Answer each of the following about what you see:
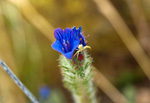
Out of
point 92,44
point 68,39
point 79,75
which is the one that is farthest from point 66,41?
point 92,44

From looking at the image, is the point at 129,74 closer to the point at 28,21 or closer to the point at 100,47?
the point at 100,47

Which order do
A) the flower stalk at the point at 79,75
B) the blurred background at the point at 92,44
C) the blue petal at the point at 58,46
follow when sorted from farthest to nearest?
the blurred background at the point at 92,44
the flower stalk at the point at 79,75
the blue petal at the point at 58,46

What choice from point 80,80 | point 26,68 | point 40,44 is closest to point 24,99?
point 26,68

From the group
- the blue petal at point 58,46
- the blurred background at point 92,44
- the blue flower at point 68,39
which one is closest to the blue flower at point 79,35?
the blue flower at point 68,39

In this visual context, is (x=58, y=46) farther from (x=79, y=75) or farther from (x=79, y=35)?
(x=79, y=75)

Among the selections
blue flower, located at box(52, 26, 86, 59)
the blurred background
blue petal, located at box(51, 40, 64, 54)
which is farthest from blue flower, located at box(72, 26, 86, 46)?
the blurred background

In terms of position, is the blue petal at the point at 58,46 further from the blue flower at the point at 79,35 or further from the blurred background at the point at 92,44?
the blurred background at the point at 92,44
